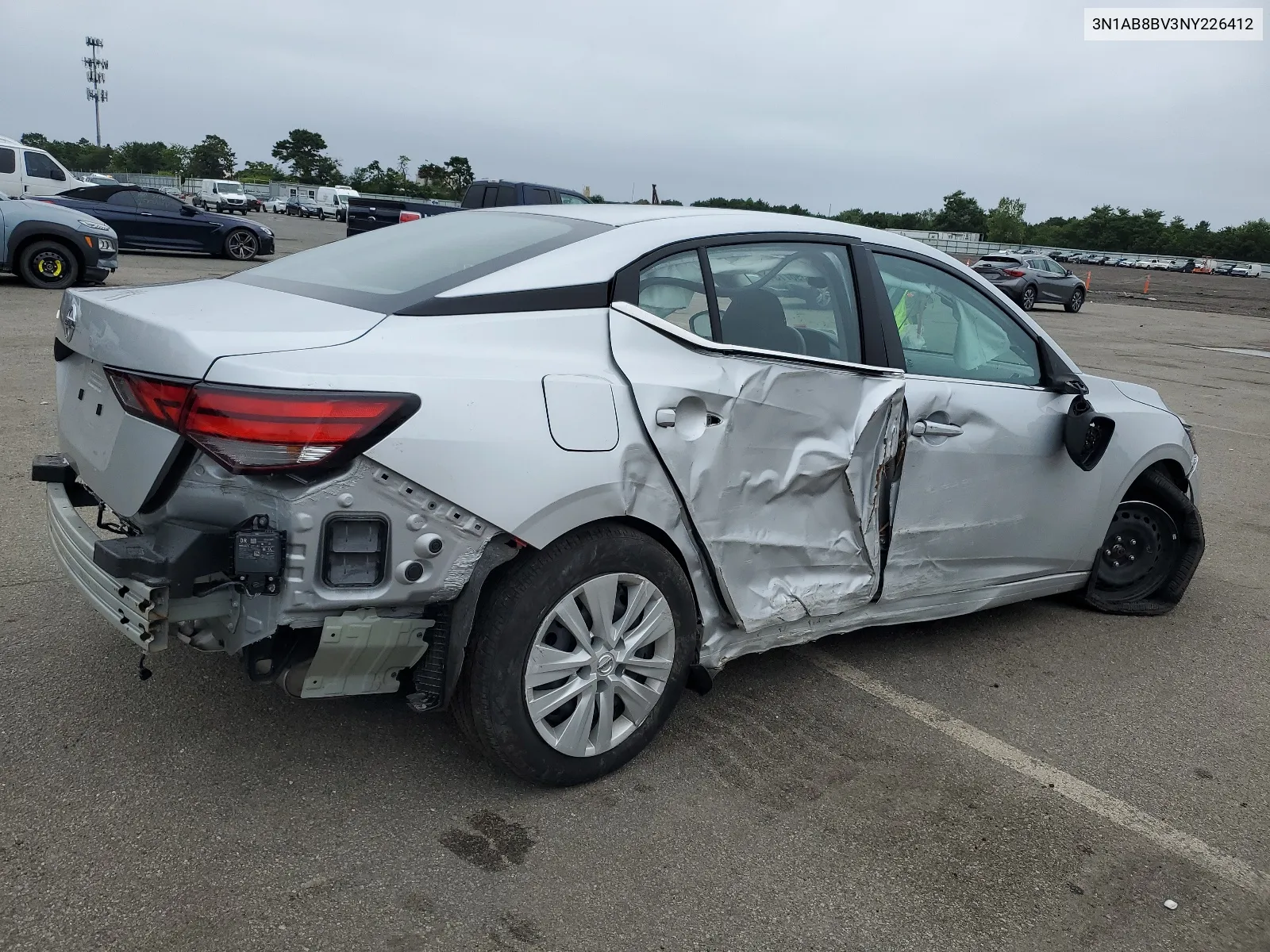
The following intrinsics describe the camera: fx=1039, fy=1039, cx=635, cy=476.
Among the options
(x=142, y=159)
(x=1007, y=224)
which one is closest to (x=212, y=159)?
(x=142, y=159)

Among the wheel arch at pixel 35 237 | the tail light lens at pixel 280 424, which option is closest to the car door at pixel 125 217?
the wheel arch at pixel 35 237

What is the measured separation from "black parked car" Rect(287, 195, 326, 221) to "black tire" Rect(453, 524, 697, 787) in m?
64.4

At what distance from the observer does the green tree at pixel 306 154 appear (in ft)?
355

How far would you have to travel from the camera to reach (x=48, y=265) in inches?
516

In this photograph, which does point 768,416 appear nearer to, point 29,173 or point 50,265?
point 50,265

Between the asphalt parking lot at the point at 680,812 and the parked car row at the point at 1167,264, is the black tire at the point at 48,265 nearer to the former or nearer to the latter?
the asphalt parking lot at the point at 680,812

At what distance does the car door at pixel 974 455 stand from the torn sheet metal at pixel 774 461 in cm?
16

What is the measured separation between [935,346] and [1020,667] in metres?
1.35

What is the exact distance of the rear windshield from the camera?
2852mm

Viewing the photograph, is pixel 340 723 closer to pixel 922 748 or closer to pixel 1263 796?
pixel 922 748

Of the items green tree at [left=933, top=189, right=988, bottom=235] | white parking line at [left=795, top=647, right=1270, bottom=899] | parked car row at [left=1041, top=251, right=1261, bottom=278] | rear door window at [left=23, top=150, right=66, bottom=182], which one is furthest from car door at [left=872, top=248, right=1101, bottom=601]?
green tree at [left=933, top=189, right=988, bottom=235]

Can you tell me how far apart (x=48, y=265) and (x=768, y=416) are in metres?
12.9

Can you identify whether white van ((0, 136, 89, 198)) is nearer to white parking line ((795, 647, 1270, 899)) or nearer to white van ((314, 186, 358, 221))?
white parking line ((795, 647, 1270, 899))

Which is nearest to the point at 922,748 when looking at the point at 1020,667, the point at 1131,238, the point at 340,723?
the point at 1020,667
